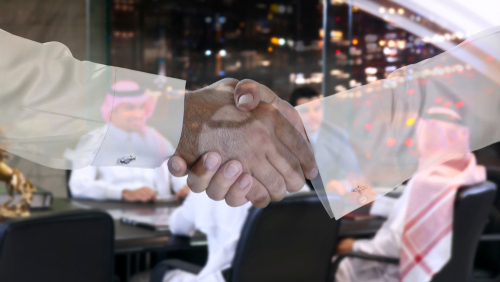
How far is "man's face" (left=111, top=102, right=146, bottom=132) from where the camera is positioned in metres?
0.73

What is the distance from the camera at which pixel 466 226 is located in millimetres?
1833

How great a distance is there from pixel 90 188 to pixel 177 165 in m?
1.63

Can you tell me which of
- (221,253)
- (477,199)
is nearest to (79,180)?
(221,253)

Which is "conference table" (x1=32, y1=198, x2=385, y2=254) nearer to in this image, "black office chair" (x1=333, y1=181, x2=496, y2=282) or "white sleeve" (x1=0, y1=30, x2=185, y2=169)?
"black office chair" (x1=333, y1=181, x2=496, y2=282)

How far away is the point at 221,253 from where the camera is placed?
144cm

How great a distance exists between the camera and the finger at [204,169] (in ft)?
2.59

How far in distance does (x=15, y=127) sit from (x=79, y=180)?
5.68 feet

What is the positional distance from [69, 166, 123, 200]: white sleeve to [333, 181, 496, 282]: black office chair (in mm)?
1126

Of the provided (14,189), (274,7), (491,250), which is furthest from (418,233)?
(274,7)

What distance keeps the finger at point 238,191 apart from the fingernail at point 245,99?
14 centimetres

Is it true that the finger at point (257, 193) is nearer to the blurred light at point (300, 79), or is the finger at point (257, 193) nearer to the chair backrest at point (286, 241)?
the chair backrest at point (286, 241)

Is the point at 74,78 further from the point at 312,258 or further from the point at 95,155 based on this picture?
the point at 312,258

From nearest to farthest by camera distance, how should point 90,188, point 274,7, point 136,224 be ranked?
point 136,224, point 90,188, point 274,7

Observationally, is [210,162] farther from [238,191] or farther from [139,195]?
[139,195]
